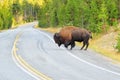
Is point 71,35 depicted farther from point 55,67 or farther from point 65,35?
point 55,67

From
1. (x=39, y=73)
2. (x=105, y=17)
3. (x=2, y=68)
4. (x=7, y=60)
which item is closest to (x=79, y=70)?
(x=39, y=73)

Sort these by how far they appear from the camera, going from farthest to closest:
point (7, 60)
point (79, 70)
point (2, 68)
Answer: point (7, 60) → point (2, 68) → point (79, 70)

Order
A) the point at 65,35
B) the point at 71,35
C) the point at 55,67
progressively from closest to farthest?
the point at 55,67, the point at 71,35, the point at 65,35

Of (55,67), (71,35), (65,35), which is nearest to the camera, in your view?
(55,67)

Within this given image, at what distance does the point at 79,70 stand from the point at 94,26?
35.2 m

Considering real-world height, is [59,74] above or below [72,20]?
above

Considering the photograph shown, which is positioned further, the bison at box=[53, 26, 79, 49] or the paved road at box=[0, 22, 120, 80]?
the bison at box=[53, 26, 79, 49]

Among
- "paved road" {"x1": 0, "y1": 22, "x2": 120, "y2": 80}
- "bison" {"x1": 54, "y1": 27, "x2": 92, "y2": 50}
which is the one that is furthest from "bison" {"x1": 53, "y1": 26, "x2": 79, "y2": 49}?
"paved road" {"x1": 0, "y1": 22, "x2": 120, "y2": 80}

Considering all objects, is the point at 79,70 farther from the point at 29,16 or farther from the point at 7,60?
the point at 29,16

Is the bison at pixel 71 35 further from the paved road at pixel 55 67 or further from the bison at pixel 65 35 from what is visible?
the paved road at pixel 55 67

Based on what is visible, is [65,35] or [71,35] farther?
[65,35]

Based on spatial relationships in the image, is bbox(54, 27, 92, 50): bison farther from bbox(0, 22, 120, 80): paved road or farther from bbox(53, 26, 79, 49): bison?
bbox(0, 22, 120, 80): paved road

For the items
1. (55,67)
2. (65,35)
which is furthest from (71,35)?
(55,67)

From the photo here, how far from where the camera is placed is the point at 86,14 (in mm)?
56000
